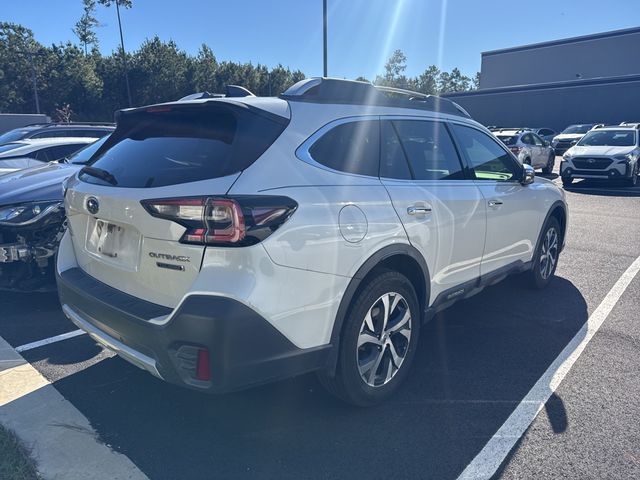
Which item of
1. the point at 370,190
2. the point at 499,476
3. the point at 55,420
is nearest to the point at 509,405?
the point at 499,476

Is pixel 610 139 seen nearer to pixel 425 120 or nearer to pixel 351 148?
pixel 425 120

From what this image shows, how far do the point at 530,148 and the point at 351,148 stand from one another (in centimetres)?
1514

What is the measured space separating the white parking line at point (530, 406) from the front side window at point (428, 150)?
5.14 ft

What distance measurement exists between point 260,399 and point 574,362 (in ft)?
7.63

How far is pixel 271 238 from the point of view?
2326 mm

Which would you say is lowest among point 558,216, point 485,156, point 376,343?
point 376,343

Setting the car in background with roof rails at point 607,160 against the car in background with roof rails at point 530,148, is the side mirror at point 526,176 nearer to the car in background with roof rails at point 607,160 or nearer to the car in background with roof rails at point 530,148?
the car in background with roof rails at point 607,160

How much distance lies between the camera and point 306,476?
2.49 meters

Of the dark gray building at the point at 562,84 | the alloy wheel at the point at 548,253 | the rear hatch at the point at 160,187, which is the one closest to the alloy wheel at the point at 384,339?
the rear hatch at the point at 160,187

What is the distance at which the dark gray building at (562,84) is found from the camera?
34906 millimetres

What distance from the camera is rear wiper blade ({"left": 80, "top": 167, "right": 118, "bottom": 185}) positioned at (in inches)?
111

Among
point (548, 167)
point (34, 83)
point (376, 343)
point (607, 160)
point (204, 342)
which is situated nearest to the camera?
point (204, 342)

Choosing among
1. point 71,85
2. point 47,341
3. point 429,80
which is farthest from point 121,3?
point 429,80

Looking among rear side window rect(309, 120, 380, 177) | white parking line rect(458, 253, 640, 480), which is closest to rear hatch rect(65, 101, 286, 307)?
rear side window rect(309, 120, 380, 177)
